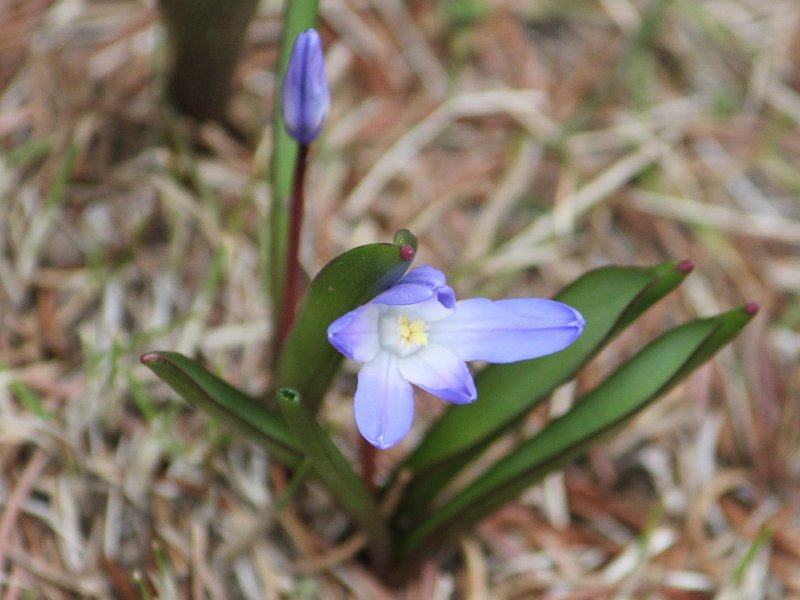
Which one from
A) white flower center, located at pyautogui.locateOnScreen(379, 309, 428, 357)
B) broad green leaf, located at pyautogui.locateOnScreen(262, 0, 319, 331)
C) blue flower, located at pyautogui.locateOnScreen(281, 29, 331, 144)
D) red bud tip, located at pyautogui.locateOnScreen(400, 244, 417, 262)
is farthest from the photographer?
broad green leaf, located at pyautogui.locateOnScreen(262, 0, 319, 331)

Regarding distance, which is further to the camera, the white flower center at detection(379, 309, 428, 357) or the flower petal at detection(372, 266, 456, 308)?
the white flower center at detection(379, 309, 428, 357)

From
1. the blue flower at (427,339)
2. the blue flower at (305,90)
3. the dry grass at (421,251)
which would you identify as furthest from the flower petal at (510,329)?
the dry grass at (421,251)

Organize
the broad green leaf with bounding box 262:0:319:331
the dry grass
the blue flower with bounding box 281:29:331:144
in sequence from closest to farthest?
the blue flower with bounding box 281:29:331:144
the broad green leaf with bounding box 262:0:319:331
the dry grass

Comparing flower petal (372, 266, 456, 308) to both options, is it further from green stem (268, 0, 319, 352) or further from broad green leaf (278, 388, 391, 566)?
green stem (268, 0, 319, 352)

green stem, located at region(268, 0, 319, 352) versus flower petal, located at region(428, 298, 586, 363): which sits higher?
green stem, located at region(268, 0, 319, 352)

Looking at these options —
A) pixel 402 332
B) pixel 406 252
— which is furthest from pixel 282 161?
pixel 406 252

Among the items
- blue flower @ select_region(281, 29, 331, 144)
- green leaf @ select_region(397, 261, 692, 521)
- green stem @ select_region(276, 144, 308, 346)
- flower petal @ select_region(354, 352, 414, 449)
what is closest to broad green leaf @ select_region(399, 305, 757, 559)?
green leaf @ select_region(397, 261, 692, 521)
